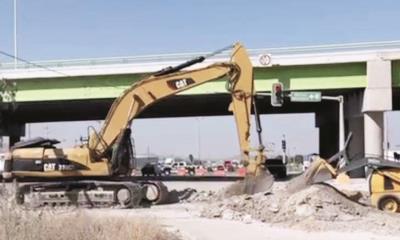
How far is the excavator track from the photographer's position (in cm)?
2473

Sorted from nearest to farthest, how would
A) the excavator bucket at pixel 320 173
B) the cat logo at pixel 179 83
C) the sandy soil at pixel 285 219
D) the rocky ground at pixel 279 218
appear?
1. the rocky ground at pixel 279 218
2. the sandy soil at pixel 285 219
3. the excavator bucket at pixel 320 173
4. the cat logo at pixel 179 83

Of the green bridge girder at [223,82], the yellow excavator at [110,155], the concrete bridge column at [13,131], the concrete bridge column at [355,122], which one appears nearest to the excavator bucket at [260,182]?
the yellow excavator at [110,155]

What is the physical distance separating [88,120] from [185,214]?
46.7m

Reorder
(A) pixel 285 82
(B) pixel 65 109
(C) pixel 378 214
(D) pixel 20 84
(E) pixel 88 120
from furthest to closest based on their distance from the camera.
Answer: (E) pixel 88 120, (B) pixel 65 109, (D) pixel 20 84, (A) pixel 285 82, (C) pixel 378 214

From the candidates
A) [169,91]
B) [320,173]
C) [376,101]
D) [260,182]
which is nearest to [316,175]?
[320,173]

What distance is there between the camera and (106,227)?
484 inches

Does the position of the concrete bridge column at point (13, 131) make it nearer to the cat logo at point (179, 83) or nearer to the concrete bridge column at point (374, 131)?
the concrete bridge column at point (374, 131)

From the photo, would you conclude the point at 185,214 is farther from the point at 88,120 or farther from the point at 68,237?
the point at 88,120

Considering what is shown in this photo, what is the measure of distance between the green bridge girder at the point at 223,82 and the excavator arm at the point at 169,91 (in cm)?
1432

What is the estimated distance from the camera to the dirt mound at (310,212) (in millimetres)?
17844

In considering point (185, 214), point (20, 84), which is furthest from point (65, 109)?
point (185, 214)

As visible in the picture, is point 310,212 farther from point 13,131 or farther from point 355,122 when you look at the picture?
point 13,131

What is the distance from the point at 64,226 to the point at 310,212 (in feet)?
29.4

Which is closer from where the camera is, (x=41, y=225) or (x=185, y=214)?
(x=41, y=225)
